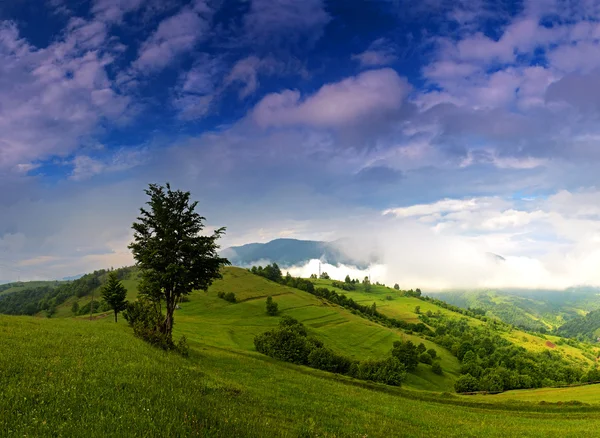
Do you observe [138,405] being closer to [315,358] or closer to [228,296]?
[315,358]

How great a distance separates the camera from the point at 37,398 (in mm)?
11977

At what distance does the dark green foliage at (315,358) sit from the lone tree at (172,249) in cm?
5115

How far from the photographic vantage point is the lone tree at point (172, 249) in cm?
4488

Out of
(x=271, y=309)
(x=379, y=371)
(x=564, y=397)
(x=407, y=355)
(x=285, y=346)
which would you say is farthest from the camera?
(x=271, y=309)

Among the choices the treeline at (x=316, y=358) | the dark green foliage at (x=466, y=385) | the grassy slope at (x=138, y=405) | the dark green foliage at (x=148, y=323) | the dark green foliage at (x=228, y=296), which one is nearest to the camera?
the grassy slope at (x=138, y=405)

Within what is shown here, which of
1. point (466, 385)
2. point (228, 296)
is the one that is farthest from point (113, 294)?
point (466, 385)

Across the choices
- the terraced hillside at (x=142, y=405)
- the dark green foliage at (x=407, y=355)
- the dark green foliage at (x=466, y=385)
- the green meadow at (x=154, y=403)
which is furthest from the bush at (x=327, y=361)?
the terraced hillside at (x=142, y=405)

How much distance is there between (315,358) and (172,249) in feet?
203

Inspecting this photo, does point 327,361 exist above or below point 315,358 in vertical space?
below

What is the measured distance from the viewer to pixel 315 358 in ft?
305

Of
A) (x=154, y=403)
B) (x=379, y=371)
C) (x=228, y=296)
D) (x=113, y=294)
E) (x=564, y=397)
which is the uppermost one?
(x=154, y=403)

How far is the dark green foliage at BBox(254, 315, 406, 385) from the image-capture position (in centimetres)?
9169

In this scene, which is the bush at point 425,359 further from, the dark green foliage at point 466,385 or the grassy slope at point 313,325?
the dark green foliage at point 466,385

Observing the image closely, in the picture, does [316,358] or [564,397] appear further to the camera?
[316,358]
